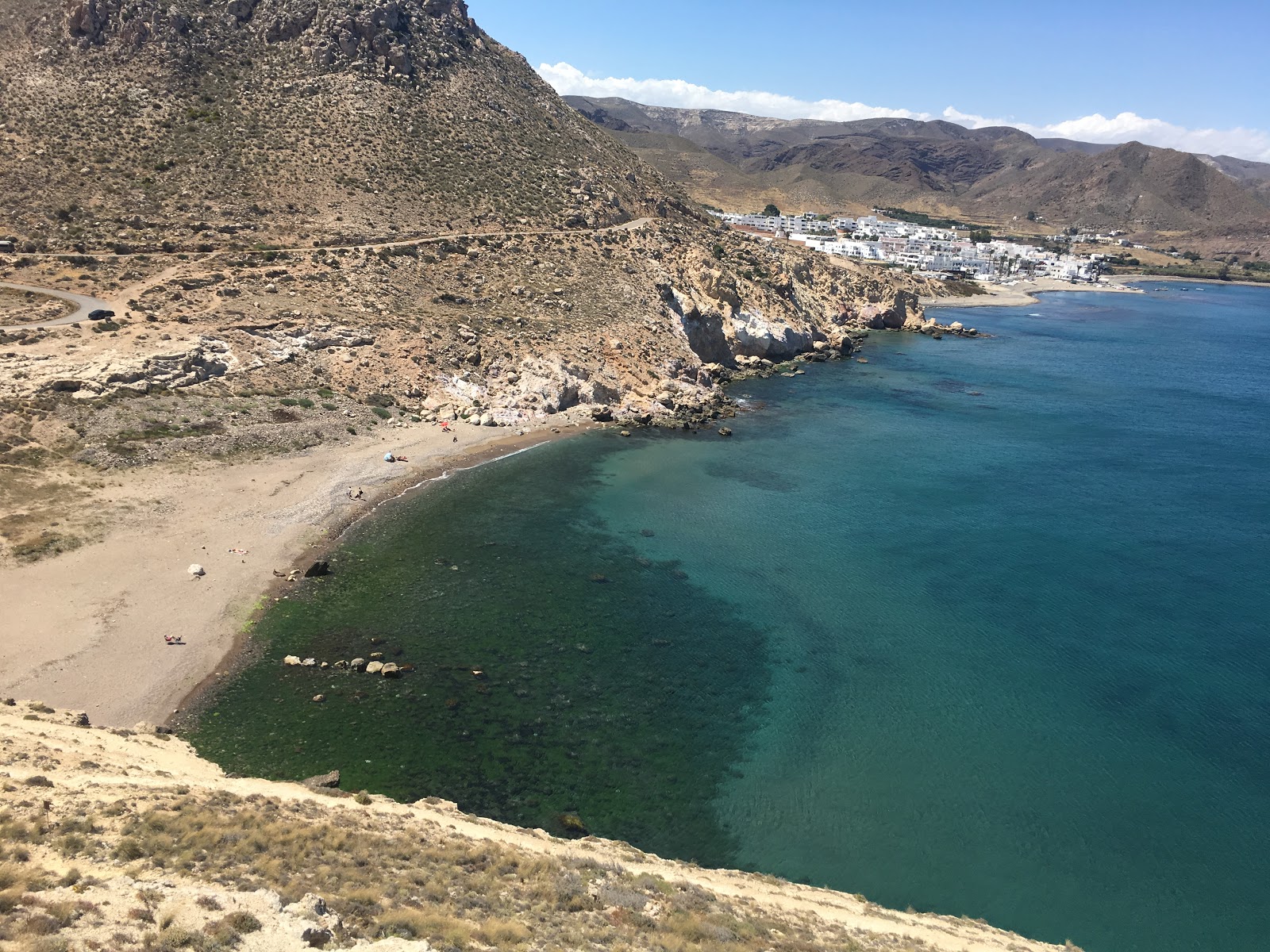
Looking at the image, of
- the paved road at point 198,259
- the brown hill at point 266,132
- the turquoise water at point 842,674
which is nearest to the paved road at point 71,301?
the paved road at point 198,259

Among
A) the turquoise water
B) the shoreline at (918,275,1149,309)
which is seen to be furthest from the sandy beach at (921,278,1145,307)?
the turquoise water

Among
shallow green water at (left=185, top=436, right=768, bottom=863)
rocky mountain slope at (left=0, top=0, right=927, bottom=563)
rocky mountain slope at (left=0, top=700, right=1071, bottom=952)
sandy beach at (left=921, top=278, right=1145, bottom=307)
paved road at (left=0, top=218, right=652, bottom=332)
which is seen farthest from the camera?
sandy beach at (left=921, top=278, right=1145, bottom=307)

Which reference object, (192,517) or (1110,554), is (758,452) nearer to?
(1110,554)

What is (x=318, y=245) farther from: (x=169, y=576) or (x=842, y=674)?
(x=842, y=674)

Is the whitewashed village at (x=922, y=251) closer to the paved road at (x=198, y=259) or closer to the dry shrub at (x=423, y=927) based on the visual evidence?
the paved road at (x=198, y=259)

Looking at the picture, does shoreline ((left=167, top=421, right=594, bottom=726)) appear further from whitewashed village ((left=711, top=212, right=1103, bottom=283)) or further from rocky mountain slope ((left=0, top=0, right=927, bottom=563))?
whitewashed village ((left=711, top=212, right=1103, bottom=283))

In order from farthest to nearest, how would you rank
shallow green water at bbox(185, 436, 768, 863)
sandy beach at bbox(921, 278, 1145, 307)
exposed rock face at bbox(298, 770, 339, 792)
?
sandy beach at bbox(921, 278, 1145, 307), shallow green water at bbox(185, 436, 768, 863), exposed rock face at bbox(298, 770, 339, 792)
